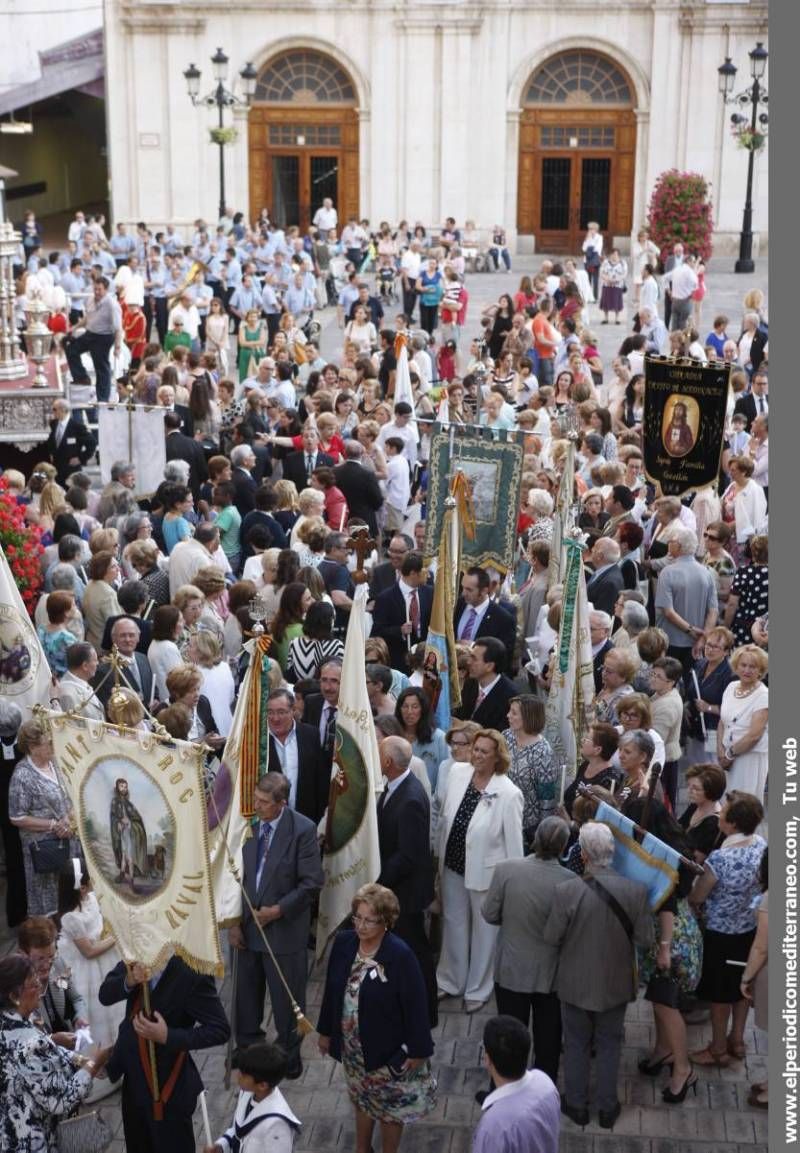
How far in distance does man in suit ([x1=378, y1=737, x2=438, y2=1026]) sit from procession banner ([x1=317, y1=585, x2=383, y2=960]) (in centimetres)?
10

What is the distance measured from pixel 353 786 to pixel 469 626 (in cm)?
275

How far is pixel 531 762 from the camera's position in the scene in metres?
8.86

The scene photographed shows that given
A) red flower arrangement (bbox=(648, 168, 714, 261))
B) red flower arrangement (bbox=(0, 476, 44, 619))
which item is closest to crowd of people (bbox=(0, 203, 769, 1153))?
red flower arrangement (bbox=(0, 476, 44, 619))

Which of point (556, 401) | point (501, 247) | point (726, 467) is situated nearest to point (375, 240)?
point (501, 247)

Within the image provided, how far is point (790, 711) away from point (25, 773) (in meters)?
3.95

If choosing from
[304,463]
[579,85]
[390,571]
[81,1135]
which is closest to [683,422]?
[390,571]

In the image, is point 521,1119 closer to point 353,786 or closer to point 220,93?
point 353,786

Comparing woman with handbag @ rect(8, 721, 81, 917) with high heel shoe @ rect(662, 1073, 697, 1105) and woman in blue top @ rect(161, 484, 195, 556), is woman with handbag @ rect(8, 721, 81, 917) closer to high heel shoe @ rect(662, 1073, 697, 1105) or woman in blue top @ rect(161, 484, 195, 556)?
high heel shoe @ rect(662, 1073, 697, 1105)

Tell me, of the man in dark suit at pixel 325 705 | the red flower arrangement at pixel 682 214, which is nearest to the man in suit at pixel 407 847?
the man in dark suit at pixel 325 705

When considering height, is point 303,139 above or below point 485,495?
above

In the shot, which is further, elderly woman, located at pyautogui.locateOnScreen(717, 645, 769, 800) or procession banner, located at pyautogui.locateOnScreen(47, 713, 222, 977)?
elderly woman, located at pyautogui.locateOnScreen(717, 645, 769, 800)

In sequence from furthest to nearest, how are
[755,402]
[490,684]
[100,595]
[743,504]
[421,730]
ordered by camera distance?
[755,402] → [743,504] → [100,595] → [490,684] → [421,730]

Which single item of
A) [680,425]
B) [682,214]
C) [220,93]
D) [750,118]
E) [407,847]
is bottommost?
[407,847]

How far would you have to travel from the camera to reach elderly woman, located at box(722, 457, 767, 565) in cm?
1349
